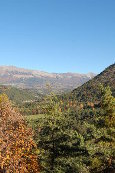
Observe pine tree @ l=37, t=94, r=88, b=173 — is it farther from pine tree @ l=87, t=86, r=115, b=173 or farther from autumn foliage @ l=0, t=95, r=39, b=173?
autumn foliage @ l=0, t=95, r=39, b=173

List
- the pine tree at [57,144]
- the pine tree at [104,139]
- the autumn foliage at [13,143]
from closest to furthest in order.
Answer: the autumn foliage at [13,143]
the pine tree at [57,144]
the pine tree at [104,139]

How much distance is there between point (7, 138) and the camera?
2211 centimetres

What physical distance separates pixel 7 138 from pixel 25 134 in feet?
9.44

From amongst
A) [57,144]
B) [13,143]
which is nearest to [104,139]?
[57,144]

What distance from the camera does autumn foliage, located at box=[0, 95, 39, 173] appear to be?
21438 millimetres

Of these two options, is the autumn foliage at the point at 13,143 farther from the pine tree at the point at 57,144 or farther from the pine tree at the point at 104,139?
the pine tree at the point at 104,139

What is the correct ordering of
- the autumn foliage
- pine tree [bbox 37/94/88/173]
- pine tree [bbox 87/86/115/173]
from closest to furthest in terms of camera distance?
the autumn foliage, pine tree [bbox 37/94/88/173], pine tree [bbox 87/86/115/173]

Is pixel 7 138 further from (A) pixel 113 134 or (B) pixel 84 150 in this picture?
(A) pixel 113 134

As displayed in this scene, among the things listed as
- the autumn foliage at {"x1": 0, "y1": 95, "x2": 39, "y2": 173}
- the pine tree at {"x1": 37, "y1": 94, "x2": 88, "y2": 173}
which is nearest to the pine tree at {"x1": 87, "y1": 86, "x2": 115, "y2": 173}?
the pine tree at {"x1": 37, "y1": 94, "x2": 88, "y2": 173}

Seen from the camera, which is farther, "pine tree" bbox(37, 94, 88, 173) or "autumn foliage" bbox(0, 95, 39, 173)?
"pine tree" bbox(37, 94, 88, 173)

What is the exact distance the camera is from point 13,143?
2214 centimetres

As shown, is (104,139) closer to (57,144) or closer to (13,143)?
(57,144)

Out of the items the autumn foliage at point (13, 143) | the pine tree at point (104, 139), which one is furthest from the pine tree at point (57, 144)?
the autumn foliage at point (13, 143)

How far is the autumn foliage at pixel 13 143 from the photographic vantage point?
21438 millimetres
